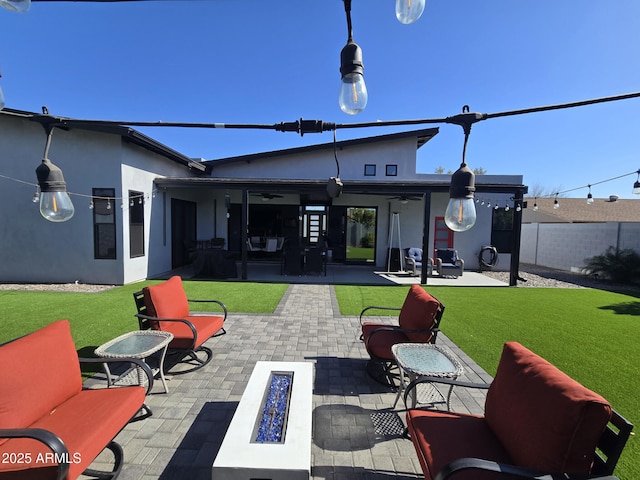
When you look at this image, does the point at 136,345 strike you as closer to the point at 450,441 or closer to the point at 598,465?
the point at 450,441

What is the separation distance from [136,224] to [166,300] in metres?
6.01

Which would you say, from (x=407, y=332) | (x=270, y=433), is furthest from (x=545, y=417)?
(x=407, y=332)

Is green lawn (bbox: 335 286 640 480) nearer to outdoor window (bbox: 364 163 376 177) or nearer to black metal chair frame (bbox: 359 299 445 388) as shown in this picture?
black metal chair frame (bbox: 359 299 445 388)

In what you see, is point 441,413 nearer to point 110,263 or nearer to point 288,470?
point 288,470

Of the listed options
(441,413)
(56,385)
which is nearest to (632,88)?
(441,413)

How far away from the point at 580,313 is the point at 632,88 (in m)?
6.13

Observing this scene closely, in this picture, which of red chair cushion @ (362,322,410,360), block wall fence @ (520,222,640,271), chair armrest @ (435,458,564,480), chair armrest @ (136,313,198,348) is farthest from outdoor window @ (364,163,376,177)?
chair armrest @ (435,458,564,480)

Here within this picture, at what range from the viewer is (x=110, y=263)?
Answer: 809cm

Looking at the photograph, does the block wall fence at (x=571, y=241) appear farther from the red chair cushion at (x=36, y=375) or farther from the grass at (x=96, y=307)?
the red chair cushion at (x=36, y=375)

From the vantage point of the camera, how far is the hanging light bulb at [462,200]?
2.27m

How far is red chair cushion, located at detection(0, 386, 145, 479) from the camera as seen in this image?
1586 millimetres

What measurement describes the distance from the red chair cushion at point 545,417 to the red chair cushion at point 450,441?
8 cm

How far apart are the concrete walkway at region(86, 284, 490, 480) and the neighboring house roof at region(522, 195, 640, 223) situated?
2001cm

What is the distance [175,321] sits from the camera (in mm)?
3486
